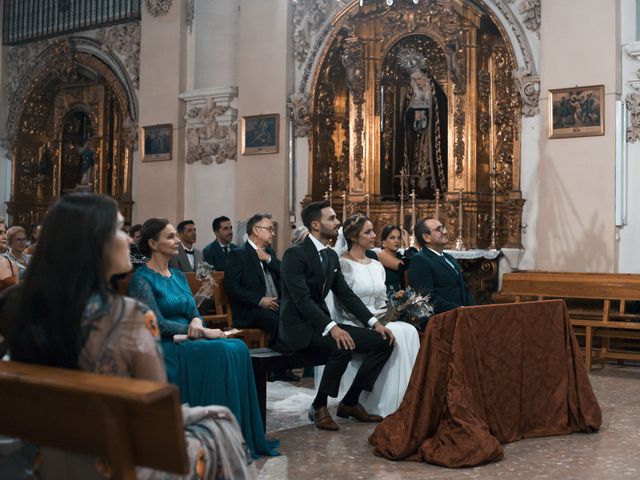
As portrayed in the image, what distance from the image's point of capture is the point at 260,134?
1428cm

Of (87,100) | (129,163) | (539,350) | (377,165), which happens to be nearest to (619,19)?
(377,165)

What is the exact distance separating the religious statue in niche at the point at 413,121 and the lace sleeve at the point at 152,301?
819 centimetres

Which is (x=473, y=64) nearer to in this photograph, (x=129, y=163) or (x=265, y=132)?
(x=265, y=132)

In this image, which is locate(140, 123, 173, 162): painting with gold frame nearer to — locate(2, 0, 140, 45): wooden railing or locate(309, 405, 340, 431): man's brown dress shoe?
locate(2, 0, 140, 45): wooden railing

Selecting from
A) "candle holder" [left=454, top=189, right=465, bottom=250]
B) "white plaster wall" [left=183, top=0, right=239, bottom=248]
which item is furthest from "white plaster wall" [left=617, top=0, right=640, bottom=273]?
"white plaster wall" [left=183, top=0, right=239, bottom=248]

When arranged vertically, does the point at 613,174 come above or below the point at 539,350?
above

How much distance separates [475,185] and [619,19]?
2.90m

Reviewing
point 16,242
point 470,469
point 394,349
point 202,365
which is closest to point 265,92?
point 16,242

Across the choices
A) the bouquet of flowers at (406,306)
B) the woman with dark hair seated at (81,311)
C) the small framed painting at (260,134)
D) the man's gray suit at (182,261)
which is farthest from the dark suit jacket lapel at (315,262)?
the small framed painting at (260,134)

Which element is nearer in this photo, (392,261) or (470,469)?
(470,469)

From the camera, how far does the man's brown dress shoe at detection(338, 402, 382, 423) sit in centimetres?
654

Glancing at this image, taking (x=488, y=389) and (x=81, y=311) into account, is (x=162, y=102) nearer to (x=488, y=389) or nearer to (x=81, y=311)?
(x=488, y=389)

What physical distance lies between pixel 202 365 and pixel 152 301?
1.59ft

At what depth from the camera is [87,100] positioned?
17859mm
